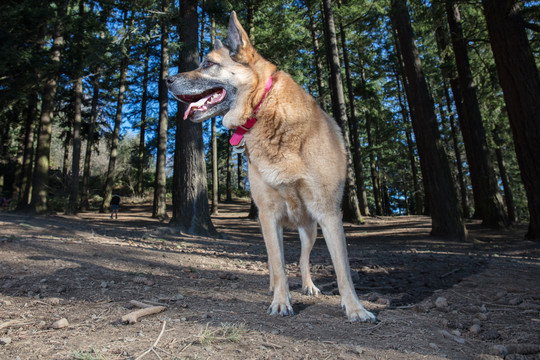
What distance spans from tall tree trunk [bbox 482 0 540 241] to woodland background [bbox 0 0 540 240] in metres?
0.03

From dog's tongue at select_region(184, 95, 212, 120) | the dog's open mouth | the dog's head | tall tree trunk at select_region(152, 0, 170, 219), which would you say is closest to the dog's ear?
the dog's head

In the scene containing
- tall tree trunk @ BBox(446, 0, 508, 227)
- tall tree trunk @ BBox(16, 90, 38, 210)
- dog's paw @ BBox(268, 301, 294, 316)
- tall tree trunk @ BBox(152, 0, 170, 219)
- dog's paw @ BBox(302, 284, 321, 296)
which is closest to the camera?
dog's paw @ BBox(268, 301, 294, 316)

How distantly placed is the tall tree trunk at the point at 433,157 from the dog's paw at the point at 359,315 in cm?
843

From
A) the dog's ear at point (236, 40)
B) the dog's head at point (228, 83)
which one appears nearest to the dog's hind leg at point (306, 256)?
the dog's head at point (228, 83)

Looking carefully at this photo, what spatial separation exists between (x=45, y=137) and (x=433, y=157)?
56.8 feet

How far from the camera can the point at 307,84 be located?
86.1ft

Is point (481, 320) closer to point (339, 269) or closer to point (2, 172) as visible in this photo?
point (339, 269)

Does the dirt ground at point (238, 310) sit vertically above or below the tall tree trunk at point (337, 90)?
below

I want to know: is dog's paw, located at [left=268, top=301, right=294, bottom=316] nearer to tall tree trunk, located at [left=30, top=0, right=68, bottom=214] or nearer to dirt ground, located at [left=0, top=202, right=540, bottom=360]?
dirt ground, located at [left=0, top=202, right=540, bottom=360]

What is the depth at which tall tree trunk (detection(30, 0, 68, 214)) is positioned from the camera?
628 inches

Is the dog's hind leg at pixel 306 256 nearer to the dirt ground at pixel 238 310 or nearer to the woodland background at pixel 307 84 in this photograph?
the dirt ground at pixel 238 310

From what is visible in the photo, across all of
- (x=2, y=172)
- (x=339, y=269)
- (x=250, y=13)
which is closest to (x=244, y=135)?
(x=339, y=269)

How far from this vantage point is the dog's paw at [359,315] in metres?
2.67

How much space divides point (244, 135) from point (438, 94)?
93.5 ft
